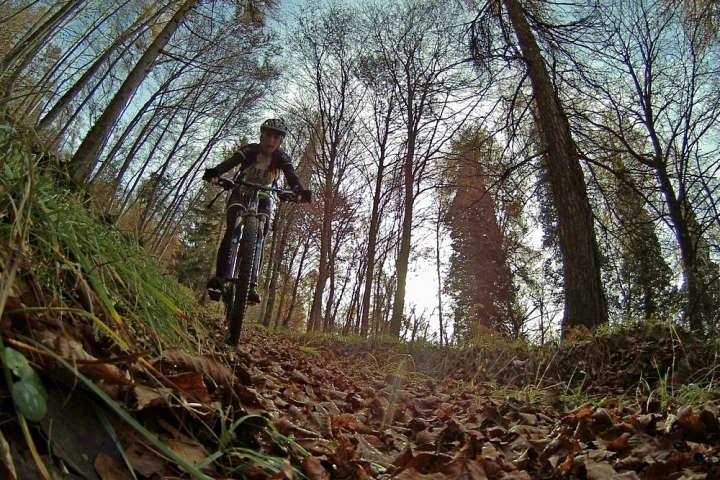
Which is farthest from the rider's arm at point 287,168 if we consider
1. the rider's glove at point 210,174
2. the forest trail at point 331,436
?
the forest trail at point 331,436

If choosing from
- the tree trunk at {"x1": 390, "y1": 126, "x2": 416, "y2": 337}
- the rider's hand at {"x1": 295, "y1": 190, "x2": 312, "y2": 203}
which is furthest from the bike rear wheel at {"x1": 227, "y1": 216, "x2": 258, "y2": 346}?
the tree trunk at {"x1": 390, "y1": 126, "x2": 416, "y2": 337}

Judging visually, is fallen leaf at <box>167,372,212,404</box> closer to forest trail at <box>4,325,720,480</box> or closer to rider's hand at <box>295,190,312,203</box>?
forest trail at <box>4,325,720,480</box>

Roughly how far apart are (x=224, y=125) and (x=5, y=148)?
1868 centimetres

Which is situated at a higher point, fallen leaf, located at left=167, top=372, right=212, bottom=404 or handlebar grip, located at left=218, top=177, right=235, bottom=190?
handlebar grip, located at left=218, top=177, right=235, bottom=190

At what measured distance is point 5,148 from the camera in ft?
4.43

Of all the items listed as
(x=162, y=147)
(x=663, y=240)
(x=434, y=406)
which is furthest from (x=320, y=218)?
(x=434, y=406)

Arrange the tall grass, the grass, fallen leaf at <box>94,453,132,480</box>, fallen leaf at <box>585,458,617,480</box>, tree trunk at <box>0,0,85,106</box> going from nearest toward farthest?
fallen leaf at <box>94,453,132,480</box> → the grass → the tall grass → fallen leaf at <box>585,458,617,480</box> → tree trunk at <box>0,0,85,106</box>

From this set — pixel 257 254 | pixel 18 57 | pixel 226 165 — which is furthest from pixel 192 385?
pixel 18 57

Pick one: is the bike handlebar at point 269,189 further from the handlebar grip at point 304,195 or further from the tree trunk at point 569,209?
the tree trunk at point 569,209

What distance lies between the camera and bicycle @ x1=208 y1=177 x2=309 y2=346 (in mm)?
3549

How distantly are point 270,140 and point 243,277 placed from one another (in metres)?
1.51

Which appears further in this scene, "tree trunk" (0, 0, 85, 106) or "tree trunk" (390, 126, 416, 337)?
"tree trunk" (390, 126, 416, 337)

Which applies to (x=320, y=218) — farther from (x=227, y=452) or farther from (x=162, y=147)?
(x=227, y=452)

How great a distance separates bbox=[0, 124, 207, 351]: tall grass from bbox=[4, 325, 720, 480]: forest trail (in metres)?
0.20
